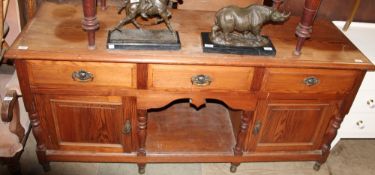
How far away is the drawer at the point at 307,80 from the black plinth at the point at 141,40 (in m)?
0.46

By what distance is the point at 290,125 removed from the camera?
1919 millimetres

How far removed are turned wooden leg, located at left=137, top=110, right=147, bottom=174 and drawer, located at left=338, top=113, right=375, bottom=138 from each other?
1.15 m

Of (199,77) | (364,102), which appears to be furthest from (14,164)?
→ (364,102)

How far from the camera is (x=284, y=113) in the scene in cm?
185

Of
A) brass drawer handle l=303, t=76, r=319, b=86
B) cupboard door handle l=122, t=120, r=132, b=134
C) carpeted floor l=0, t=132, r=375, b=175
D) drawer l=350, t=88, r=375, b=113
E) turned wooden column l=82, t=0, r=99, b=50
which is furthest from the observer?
carpeted floor l=0, t=132, r=375, b=175

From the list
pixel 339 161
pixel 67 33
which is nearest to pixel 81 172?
pixel 67 33

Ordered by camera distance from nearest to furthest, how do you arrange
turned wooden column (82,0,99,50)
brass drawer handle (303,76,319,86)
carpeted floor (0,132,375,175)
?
turned wooden column (82,0,99,50) < brass drawer handle (303,76,319,86) < carpeted floor (0,132,375,175)

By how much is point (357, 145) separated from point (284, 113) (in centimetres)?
90

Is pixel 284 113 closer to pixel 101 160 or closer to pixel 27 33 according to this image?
pixel 101 160

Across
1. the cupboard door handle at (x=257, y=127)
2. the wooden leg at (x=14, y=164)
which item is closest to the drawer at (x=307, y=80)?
the cupboard door handle at (x=257, y=127)

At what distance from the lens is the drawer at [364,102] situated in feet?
6.42

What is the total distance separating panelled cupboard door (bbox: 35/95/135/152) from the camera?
67.4 inches

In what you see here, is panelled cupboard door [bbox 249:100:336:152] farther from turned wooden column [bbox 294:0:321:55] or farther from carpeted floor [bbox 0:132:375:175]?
turned wooden column [bbox 294:0:321:55]

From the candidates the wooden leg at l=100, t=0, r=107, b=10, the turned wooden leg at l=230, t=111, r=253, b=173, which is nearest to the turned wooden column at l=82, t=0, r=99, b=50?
the wooden leg at l=100, t=0, r=107, b=10
